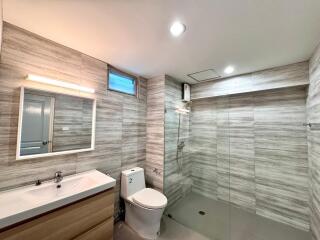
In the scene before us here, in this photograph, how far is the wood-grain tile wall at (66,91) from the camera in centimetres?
136

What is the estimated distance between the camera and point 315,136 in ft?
5.80

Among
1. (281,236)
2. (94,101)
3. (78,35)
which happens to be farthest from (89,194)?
(281,236)

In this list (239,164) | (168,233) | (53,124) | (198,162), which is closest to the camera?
(53,124)

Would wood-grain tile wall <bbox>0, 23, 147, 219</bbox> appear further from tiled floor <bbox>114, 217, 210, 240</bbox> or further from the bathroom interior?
tiled floor <bbox>114, 217, 210, 240</bbox>

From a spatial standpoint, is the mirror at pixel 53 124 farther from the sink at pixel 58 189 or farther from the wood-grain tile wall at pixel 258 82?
the wood-grain tile wall at pixel 258 82

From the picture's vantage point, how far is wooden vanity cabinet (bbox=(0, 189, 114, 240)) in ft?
3.59

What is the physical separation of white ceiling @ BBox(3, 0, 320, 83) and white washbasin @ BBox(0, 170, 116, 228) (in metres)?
1.52

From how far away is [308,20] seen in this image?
1.25m

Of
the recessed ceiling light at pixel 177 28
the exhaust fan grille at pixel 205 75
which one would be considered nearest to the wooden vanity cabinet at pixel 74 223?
the recessed ceiling light at pixel 177 28

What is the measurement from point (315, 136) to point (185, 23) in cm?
198

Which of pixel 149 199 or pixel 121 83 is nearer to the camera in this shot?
pixel 149 199

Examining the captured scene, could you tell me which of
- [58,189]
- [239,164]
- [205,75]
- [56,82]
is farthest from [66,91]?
[239,164]

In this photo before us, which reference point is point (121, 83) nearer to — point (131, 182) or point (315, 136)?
point (131, 182)

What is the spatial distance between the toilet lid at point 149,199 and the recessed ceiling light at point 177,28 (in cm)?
197
